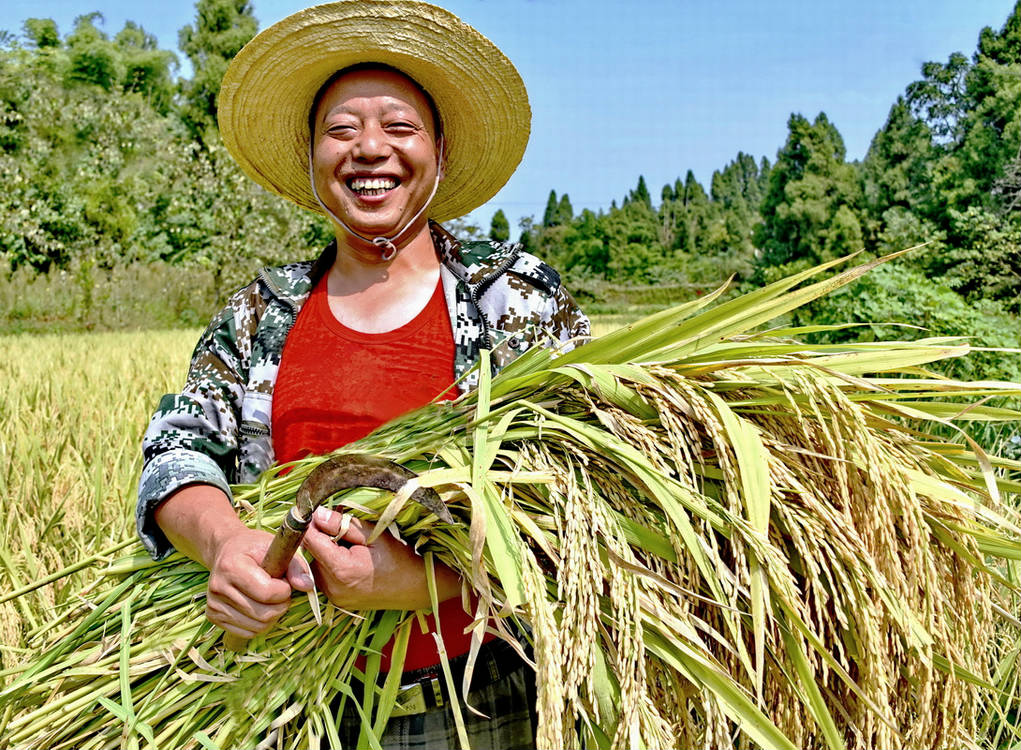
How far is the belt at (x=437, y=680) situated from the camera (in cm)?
134

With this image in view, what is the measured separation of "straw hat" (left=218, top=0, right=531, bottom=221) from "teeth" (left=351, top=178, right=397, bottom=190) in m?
0.26

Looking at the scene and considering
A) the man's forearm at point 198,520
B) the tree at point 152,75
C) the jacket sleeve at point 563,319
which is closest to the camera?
the man's forearm at point 198,520

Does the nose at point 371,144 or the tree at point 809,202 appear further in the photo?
the tree at point 809,202

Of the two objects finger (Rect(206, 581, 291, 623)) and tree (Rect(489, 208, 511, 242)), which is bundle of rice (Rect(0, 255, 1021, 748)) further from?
tree (Rect(489, 208, 511, 242))

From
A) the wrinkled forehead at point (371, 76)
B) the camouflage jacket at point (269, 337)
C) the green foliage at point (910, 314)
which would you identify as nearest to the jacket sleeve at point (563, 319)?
the camouflage jacket at point (269, 337)

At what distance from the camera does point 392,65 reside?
164 cm

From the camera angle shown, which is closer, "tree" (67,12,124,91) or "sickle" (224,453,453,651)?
"sickle" (224,453,453,651)

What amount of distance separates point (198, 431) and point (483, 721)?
0.73 meters

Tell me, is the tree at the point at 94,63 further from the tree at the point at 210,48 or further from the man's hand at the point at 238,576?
the man's hand at the point at 238,576

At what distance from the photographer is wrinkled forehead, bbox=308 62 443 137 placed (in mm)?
1620

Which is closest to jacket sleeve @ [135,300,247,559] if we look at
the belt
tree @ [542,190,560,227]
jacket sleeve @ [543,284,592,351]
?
the belt

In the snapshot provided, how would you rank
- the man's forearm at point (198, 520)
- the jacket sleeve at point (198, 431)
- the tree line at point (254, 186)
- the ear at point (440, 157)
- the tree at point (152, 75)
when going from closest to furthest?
the man's forearm at point (198, 520)
the jacket sleeve at point (198, 431)
the ear at point (440, 157)
the tree line at point (254, 186)
the tree at point (152, 75)

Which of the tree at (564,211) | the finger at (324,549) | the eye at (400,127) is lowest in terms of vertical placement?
the finger at (324,549)

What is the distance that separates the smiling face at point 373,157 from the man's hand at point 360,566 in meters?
0.67
